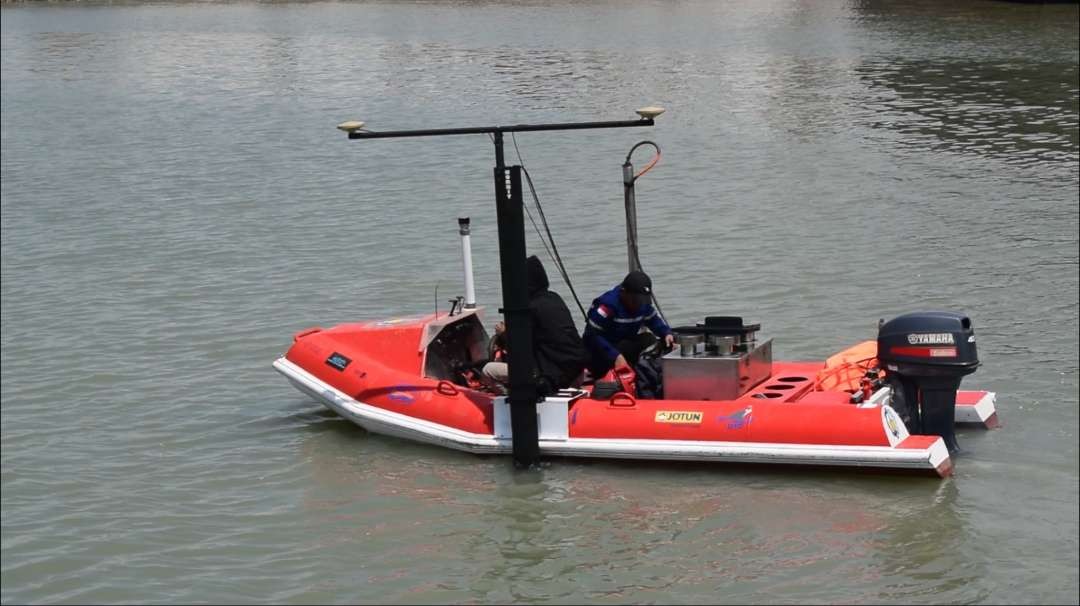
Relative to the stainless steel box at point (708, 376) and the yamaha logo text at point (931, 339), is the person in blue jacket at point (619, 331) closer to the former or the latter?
the stainless steel box at point (708, 376)

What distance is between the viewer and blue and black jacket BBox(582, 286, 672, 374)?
9844 mm

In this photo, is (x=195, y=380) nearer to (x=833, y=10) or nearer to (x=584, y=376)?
(x=584, y=376)

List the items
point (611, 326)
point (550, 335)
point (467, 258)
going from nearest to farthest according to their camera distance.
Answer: point (550, 335), point (611, 326), point (467, 258)

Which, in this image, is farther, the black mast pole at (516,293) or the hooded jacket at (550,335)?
the hooded jacket at (550,335)

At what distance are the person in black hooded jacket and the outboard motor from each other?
1906 mm

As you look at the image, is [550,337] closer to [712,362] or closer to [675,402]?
[675,402]

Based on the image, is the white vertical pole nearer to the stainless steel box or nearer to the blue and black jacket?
the blue and black jacket

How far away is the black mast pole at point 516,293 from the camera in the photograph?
30.1ft

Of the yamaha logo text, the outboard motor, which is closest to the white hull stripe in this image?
the outboard motor

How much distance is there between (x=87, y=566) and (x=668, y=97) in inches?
825

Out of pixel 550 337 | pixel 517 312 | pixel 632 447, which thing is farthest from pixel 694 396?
pixel 517 312

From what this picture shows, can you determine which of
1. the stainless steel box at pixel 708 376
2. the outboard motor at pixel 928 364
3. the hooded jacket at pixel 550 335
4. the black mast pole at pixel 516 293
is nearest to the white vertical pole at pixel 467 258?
the hooded jacket at pixel 550 335

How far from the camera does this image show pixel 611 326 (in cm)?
990

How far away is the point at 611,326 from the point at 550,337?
1.58 feet
